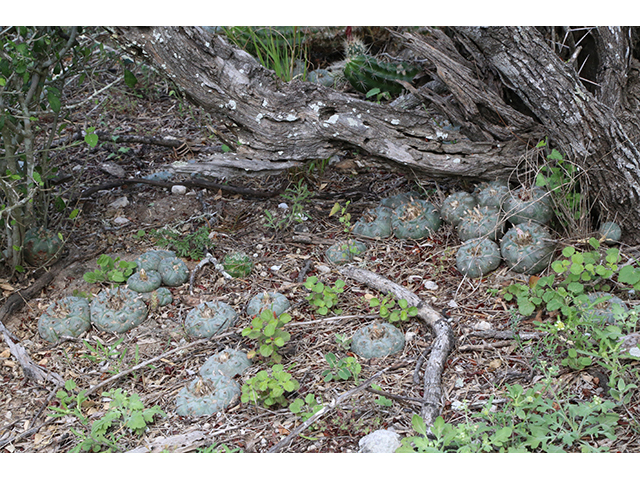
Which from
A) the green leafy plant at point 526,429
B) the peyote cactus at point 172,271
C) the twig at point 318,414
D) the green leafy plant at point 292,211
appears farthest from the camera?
the green leafy plant at point 292,211

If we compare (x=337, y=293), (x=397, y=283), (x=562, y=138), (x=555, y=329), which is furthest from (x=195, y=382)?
(x=562, y=138)

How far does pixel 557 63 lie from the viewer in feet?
10.2

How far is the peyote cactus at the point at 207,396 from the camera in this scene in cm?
249

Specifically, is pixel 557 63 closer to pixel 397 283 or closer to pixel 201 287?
pixel 397 283

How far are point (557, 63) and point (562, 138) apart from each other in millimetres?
412

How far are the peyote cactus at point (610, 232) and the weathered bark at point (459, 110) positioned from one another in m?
0.09

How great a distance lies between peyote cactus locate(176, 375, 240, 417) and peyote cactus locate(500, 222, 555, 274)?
1.62 m

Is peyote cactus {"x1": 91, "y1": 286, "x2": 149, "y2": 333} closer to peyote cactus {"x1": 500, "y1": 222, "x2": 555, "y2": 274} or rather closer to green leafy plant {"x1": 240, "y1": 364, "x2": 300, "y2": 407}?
green leafy plant {"x1": 240, "y1": 364, "x2": 300, "y2": 407}

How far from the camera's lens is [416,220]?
3506 millimetres

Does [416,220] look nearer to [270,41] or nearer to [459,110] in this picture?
[459,110]

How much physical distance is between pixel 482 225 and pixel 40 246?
105 inches

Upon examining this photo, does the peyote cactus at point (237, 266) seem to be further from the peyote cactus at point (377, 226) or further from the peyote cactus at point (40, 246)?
the peyote cactus at point (40, 246)

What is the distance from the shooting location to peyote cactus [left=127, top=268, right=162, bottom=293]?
127 inches

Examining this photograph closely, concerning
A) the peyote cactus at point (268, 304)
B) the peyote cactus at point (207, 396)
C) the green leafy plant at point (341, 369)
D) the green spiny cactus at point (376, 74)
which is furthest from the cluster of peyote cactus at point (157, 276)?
the green spiny cactus at point (376, 74)
